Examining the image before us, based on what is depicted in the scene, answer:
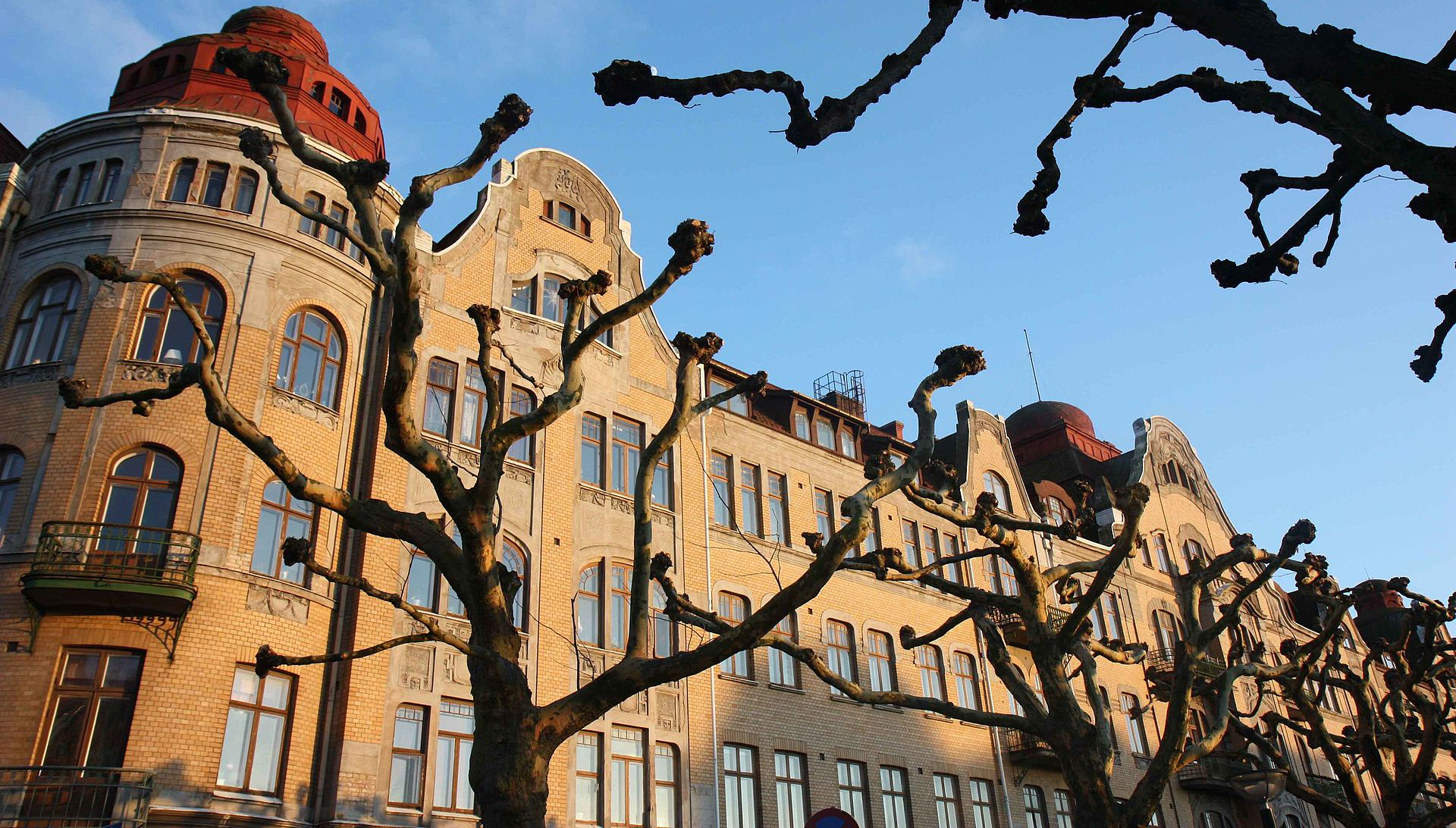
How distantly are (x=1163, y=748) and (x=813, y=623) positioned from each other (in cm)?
1246

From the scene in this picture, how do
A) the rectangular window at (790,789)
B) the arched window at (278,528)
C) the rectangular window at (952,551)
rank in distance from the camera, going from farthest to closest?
the rectangular window at (952,551) < the rectangular window at (790,789) < the arched window at (278,528)

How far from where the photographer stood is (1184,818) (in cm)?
3512

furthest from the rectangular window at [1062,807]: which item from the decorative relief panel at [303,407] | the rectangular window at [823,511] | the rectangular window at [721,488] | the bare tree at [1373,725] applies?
the decorative relief panel at [303,407]

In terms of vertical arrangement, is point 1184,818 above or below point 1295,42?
below

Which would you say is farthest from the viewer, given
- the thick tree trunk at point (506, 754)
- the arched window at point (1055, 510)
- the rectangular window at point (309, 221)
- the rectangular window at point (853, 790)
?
the arched window at point (1055, 510)

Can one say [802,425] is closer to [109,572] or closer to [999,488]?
[999,488]

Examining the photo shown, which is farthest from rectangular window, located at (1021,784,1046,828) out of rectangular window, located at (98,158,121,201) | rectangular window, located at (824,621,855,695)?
rectangular window, located at (98,158,121,201)

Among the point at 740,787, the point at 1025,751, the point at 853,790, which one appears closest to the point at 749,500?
the point at 740,787

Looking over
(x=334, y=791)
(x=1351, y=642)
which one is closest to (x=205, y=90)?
(x=334, y=791)

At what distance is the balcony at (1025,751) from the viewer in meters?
30.1

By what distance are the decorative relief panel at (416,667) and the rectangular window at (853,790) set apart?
10.8 metres

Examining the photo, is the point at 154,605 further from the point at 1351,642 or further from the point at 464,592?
the point at 1351,642

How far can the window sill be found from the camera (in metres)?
16.7

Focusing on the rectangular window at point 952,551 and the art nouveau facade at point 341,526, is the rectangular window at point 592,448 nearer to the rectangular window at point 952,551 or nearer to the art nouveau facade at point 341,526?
the art nouveau facade at point 341,526
